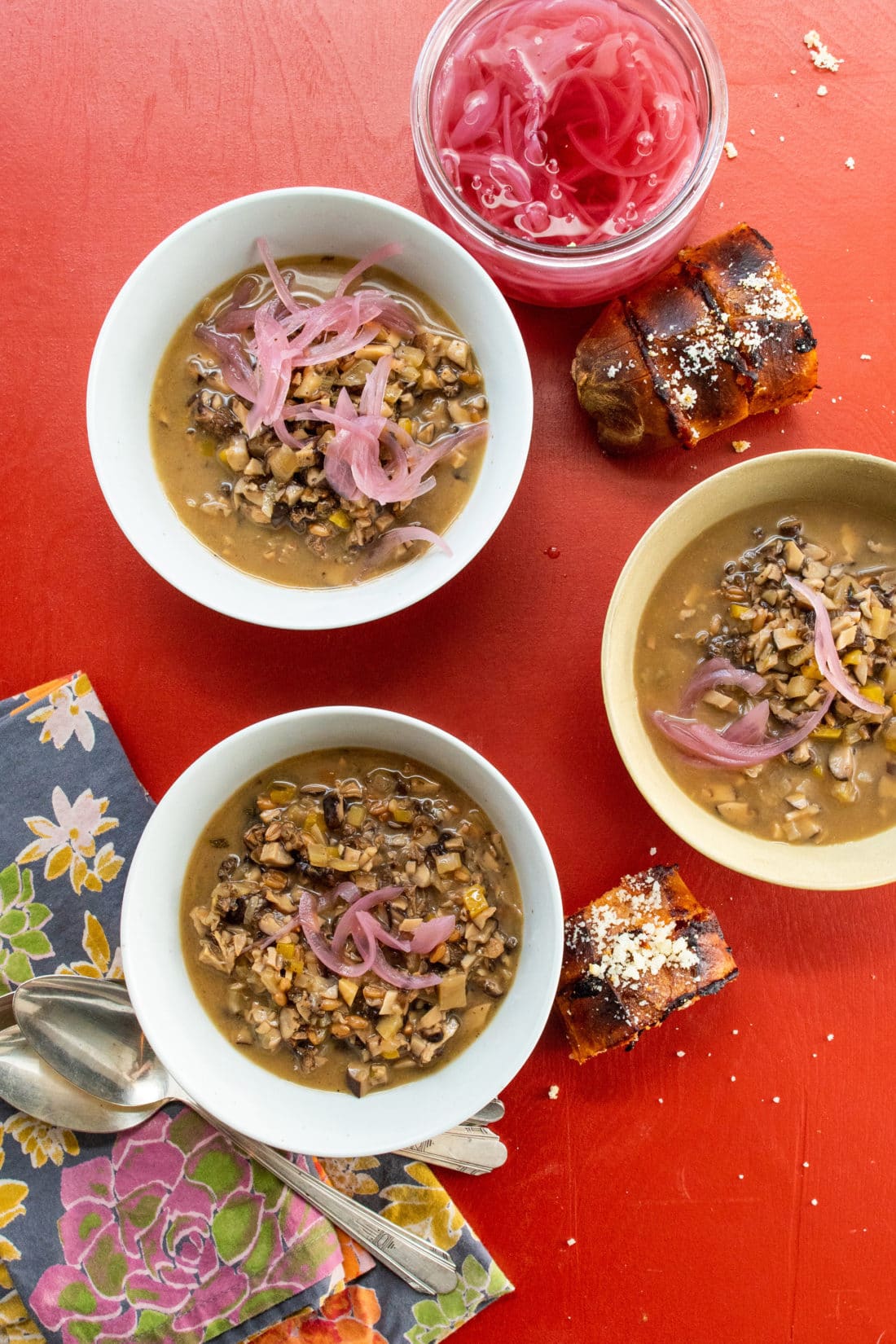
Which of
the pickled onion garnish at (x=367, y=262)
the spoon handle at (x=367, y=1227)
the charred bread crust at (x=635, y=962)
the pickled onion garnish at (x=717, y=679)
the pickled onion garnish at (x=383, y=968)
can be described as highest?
the pickled onion garnish at (x=367, y=262)

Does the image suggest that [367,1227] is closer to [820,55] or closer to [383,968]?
[383,968]

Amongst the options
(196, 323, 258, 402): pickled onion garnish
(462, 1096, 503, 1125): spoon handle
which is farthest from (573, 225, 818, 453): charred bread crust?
(462, 1096, 503, 1125): spoon handle

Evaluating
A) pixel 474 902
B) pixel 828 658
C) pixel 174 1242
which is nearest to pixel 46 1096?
pixel 174 1242

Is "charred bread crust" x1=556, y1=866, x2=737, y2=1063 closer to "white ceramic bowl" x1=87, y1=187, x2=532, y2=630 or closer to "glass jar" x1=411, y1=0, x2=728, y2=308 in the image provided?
"white ceramic bowl" x1=87, y1=187, x2=532, y2=630

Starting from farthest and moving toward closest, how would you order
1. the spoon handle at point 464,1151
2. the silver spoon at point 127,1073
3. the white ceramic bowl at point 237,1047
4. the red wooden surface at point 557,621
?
1. the red wooden surface at point 557,621
2. the spoon handle at point 464,1151
3. the silver spoon at point 127,1073
4. the white ceramic bowl at point 237,1047

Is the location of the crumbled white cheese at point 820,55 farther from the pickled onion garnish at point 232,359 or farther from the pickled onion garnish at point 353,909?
the pickled onion garnish at point 353,909

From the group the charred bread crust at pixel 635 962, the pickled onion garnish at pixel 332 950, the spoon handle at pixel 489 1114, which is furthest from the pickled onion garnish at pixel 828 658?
the spoon handle at pixel 489 1114
